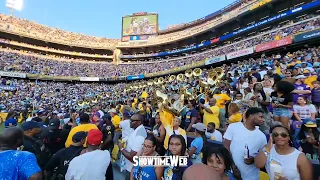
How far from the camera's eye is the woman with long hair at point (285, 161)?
199 centimetres

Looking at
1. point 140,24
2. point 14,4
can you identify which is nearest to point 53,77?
point 14,4

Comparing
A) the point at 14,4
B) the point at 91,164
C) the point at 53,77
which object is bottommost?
the point at 91,164

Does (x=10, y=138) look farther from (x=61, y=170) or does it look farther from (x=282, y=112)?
(x=282, y=112)

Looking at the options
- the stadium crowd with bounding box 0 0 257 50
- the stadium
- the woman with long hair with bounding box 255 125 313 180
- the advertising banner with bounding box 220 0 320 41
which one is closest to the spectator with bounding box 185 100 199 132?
the stadium

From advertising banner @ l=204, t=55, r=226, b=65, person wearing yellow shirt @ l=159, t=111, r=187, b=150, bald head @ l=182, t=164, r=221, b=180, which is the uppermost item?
advertising banner @ l=204, t=55, r=226, b=65

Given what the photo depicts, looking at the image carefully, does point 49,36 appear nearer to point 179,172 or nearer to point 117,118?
point 117,118

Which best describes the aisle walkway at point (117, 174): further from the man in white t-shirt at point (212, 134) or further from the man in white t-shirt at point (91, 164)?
the man in white t-shirt at point (91, 164)

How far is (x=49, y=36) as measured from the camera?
148ft

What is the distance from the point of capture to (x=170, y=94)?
7.15m

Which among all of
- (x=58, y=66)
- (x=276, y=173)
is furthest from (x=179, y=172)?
(x=58, y=66)

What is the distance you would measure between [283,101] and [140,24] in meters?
55.3

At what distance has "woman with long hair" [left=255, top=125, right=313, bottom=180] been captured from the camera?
6.53 ft

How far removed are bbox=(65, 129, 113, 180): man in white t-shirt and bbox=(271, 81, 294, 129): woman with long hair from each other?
2.80 m

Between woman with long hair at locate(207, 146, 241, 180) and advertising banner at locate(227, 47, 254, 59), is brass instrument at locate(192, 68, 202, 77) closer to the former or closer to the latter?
advertising banner at locate(227, 47, 254, 59)
